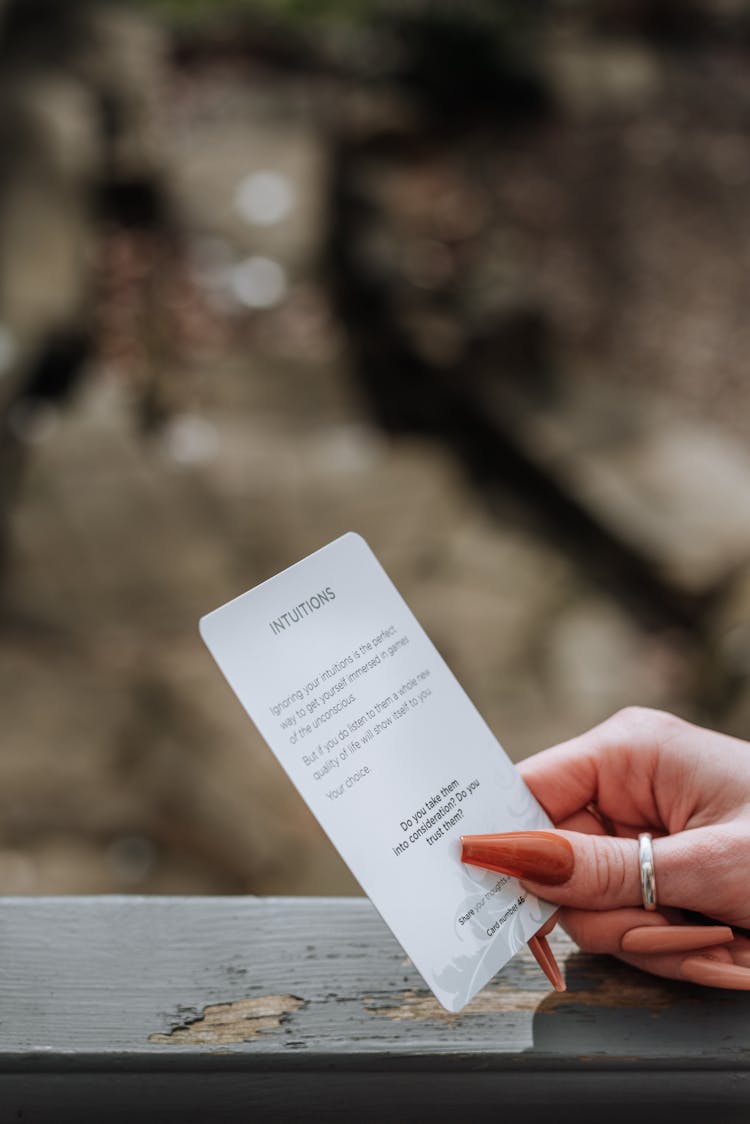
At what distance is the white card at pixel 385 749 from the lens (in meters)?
0.71

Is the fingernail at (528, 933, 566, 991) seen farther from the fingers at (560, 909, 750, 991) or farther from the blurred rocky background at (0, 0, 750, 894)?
the blurred rocky background at (0, 0, 750, 894)

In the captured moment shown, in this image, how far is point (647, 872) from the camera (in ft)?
2.56

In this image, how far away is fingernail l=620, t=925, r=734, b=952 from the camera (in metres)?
0.77

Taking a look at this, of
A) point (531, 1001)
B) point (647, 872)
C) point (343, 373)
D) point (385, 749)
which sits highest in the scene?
point (343, 373)

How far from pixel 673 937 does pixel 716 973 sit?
5 cm

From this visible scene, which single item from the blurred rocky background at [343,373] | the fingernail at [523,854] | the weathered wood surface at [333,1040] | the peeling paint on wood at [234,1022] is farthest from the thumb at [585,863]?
the blurred rocky background at [343,373]

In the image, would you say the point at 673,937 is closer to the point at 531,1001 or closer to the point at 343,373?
the point at 531,1001

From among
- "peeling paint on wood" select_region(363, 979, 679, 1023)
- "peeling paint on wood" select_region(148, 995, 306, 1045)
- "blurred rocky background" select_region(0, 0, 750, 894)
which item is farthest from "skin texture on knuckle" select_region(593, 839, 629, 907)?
"blurred rocky background" select_region(0, 0, 750, 894)

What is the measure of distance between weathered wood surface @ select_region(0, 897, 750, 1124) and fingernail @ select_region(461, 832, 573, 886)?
0.47ft

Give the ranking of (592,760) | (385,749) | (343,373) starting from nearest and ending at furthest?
(385,749) → (592,760) → (343,373)

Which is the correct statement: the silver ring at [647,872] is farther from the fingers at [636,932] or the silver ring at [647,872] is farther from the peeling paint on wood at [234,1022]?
the peeling paint on wood at [234,1022]

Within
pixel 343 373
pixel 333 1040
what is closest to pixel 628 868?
pixel 333 1040

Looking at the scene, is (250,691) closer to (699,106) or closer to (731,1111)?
(731,1111)

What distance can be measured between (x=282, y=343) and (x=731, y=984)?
4144mm
